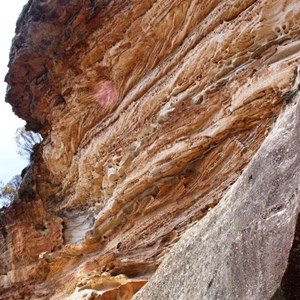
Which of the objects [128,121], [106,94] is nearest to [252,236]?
[128,121]

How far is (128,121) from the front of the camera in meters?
12.8

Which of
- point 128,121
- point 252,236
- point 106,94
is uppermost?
point 106,94

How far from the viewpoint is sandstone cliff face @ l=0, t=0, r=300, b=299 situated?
8375mm

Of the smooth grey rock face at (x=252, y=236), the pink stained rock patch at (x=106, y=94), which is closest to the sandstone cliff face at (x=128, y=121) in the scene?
the pink stained rock patch at (x=106, y=94)

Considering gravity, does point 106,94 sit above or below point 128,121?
above

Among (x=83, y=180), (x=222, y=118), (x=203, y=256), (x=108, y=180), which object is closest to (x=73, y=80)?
(x=83, y=180)

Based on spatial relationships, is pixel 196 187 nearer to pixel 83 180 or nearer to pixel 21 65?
pixel 83 180

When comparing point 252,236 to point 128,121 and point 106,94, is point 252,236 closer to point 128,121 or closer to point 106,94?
point 128,121

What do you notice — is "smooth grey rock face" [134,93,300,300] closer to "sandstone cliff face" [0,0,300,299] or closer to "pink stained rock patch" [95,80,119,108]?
"sandstone cliff face" [0,0,300,299]

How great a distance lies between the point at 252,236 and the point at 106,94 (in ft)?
39.8

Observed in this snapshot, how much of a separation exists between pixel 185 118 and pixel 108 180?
3.74 meters

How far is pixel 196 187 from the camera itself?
8.82 metres

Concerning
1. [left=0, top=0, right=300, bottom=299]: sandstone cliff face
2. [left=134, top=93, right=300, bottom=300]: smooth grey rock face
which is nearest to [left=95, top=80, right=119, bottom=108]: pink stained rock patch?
[left=0, top=0, right=300, bottom=299]: sandstone cliff face

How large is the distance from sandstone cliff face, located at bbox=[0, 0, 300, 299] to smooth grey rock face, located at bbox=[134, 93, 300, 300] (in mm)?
247
